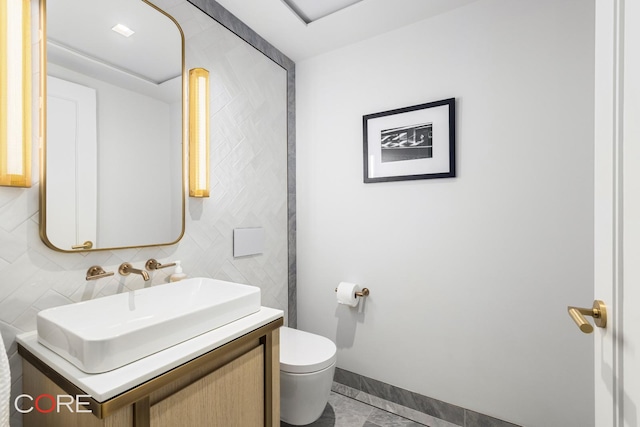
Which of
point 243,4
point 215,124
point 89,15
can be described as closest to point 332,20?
point 243,4

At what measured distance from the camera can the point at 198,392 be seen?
958mm

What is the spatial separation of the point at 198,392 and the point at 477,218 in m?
1.53

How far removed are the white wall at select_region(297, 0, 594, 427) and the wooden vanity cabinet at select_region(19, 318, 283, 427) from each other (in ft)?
3.07

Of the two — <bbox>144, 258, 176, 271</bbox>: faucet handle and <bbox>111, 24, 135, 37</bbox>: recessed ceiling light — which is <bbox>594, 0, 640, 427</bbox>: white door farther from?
<bbox>111, 24, 135, 37</bbox>: recessed ceiling light

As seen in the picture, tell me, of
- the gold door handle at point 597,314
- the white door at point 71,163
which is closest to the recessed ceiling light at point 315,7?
the white door at point 71,163

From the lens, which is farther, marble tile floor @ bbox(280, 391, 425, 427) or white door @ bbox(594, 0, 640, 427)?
marble tile floor @ bbox(280, 391, 425, 427)

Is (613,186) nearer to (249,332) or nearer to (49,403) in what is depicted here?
(249,332)

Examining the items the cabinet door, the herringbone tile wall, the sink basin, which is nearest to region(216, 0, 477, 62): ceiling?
the herringbone tile wall

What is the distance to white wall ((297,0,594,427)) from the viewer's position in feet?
4.85

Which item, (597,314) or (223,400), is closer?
(597,314)

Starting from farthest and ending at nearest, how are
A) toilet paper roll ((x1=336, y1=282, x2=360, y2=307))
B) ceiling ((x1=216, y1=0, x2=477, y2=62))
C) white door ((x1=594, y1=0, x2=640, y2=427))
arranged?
1. toilet paper roll ((x1=336, y1=282, x2=360, y2=307))
2. ceiling ((x1=216, y1=0, x2=477, y2=62))
3. white door ((x1=594, y1=0, x2=640, y2=427))

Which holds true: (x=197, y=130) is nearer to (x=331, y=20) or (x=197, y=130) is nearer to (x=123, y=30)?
(x=123, y=30)

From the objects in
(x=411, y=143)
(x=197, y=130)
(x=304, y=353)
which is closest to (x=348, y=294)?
(x=304, y=353)

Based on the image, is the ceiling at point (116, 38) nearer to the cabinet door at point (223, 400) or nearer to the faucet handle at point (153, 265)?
the faucet handle at point (153, 265)
